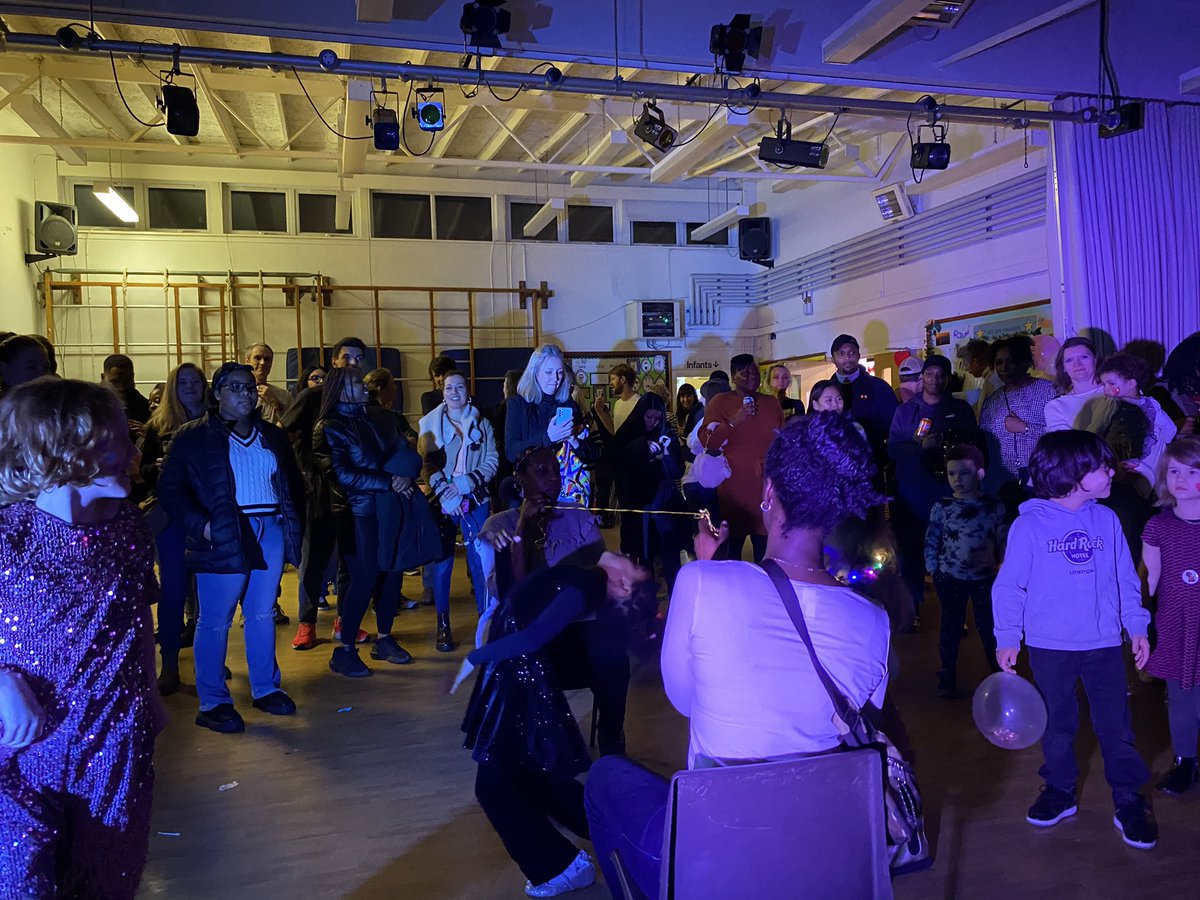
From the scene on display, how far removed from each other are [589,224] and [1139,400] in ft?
30.5

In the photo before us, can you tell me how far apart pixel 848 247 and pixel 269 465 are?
8.75 m

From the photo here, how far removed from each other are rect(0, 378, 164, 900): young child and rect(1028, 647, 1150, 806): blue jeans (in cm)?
253

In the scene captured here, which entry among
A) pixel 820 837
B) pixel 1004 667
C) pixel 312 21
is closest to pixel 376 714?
pixel 1004 667

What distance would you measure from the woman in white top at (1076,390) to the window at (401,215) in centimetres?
909

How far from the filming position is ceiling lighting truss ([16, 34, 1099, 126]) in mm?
4773

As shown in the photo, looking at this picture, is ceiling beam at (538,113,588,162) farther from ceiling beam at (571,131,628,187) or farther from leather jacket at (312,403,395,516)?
leather jacket at (312,403,395,516)

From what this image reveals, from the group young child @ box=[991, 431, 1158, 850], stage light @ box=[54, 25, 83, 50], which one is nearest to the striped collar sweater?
stage light @ box=[54, 25, 83, 50]

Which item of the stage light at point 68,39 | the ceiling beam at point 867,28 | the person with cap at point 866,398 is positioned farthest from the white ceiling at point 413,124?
the person with cap at point 866,398

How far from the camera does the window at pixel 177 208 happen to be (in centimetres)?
1086

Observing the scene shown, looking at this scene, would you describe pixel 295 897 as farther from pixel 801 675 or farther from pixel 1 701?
pixel 801 675

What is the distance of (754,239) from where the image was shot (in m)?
11.1

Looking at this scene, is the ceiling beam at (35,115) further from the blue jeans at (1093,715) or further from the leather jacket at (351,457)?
the blue jeans at (1093,715)

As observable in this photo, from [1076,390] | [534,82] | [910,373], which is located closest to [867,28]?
[534,82]

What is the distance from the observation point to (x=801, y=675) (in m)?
1.56
